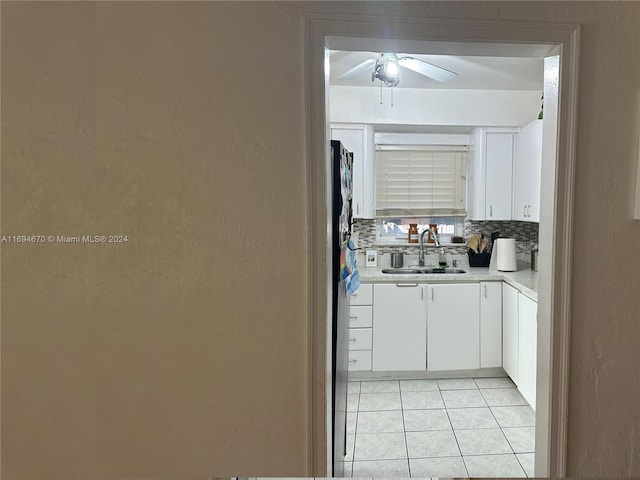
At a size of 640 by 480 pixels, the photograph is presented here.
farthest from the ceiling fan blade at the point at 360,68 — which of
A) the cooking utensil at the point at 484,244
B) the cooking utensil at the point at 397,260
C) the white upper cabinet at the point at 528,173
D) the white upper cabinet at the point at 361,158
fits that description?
the cooking utensil at the point at 484,244

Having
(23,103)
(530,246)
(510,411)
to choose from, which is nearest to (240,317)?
(23,103)

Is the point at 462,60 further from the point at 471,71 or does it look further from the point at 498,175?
the point at 498,175

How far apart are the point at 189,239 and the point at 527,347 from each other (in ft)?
7.31

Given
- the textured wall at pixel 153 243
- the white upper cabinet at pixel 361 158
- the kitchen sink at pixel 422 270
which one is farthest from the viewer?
the kitchen sink at pixel 422 270

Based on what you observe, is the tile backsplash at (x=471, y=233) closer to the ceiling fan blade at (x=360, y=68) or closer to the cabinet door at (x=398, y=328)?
the cabinet door at (x=398, y=328)

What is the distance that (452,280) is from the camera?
2623 mm

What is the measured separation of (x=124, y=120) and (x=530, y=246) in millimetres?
3138

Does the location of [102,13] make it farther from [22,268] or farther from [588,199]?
[588,199]

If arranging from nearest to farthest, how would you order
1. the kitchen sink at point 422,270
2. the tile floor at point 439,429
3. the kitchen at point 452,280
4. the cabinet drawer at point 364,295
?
the tile floor at point 439,429
the kitchen at point 452,280
the cabinet drawer at point 364,295
the kitchen sink at point 422,270

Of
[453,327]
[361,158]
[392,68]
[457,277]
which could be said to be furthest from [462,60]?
[453,327]

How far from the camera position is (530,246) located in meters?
2.99

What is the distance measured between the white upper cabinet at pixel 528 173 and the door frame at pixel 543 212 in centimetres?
155

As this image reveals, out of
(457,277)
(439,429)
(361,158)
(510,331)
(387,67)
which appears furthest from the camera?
(361,158)

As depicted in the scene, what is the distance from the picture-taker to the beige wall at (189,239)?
3.09ft
